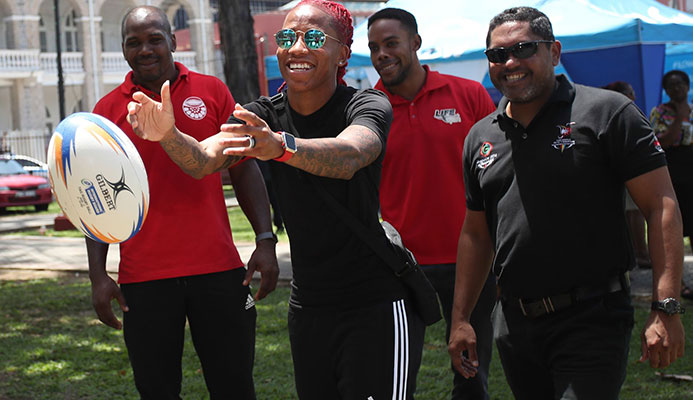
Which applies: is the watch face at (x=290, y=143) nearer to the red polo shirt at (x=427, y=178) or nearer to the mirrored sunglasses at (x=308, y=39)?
the mirrored sunglasses at (x=308, y=39)

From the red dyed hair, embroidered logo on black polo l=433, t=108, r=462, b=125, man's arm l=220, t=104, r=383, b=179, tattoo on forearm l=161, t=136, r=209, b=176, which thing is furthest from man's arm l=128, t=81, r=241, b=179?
embroidered logo on black polo l=433, t=108, r=462, b=125

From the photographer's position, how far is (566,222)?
10.8 feet

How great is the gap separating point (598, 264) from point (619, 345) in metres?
0.29

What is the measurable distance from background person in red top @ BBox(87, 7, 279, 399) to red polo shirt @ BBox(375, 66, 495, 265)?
94 centimetres

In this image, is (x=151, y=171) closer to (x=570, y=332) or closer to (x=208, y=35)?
(x=570, y=332)

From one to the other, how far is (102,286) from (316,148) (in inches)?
65.7

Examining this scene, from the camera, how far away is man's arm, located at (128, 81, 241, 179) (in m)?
2.82

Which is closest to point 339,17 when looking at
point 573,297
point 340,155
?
point 340,155

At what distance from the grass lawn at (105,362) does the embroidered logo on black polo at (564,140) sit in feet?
9.01

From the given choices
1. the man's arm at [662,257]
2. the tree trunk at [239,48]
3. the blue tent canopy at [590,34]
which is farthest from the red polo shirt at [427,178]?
the tree trunk at [239,48]

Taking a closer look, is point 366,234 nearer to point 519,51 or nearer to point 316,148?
point 316,148

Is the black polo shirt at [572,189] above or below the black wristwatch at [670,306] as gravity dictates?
above

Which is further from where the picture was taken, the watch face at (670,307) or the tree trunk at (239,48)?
the tree trunk at (239,48)

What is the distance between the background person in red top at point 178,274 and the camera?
398 cm
